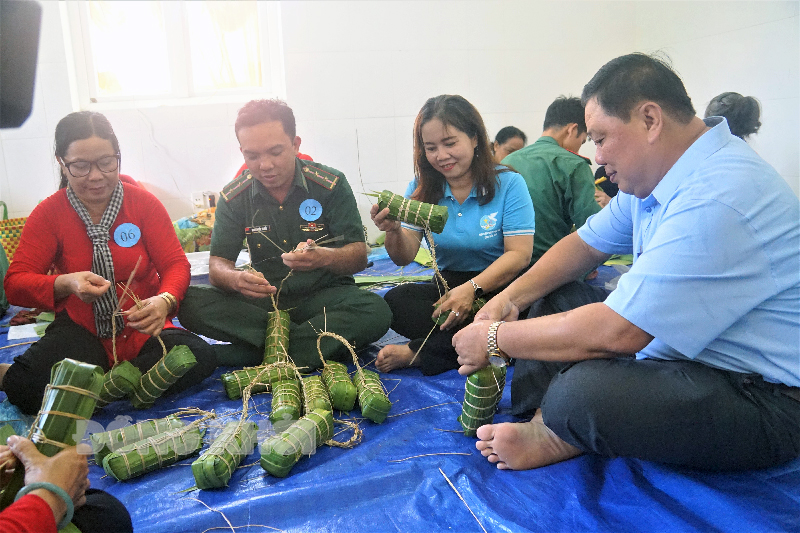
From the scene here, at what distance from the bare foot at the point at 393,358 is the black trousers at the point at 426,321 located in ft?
0.12

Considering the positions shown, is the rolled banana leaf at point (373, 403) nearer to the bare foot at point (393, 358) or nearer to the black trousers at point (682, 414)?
the bare foot at point (393, 358)

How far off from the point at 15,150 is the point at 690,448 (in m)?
5.60

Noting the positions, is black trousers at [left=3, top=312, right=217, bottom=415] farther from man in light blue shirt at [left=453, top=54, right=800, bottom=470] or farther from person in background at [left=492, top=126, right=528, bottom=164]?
person in background at [left=492, top=126, right=528, bottom=164]

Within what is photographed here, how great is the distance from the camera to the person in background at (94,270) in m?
2.23

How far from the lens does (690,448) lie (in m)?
1.48

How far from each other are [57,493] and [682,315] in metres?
1.43

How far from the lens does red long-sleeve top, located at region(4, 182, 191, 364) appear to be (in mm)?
2289

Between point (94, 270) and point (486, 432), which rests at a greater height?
point (94, 270)

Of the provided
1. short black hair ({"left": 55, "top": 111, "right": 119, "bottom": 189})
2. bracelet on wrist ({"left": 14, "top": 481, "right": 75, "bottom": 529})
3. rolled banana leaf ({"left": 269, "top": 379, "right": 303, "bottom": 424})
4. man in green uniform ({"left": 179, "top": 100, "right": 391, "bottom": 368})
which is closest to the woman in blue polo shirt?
man in green uniform ({"left": 179, "top": 100, "right": 391, "bottom": 368})

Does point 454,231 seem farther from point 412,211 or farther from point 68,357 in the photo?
point 68,357

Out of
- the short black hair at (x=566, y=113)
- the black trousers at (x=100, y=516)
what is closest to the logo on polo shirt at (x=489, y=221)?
the short black hair at (x=566, y=113)

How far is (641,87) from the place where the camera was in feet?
4.89

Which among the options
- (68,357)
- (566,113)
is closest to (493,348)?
(68,357)

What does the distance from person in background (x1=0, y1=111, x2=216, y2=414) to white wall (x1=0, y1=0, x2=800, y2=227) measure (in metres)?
3.06
